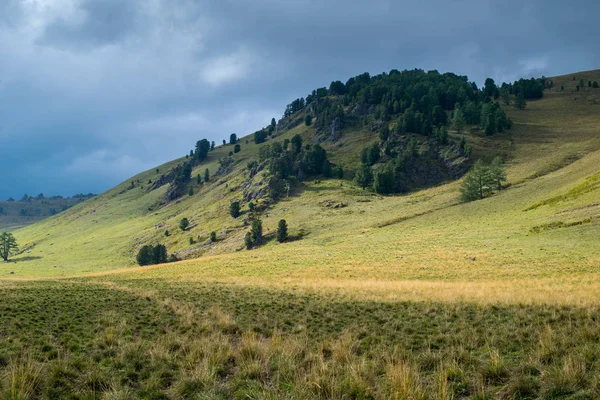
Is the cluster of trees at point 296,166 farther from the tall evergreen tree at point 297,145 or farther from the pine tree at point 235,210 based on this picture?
the pine tree at point 235,210

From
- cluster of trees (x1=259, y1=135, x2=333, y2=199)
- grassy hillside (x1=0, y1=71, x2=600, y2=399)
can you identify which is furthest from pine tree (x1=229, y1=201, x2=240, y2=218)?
grassy hillside (x1=0, y1=71, x2=600, y2=399)

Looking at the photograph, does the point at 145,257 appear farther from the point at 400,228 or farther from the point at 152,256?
the point at 400,228

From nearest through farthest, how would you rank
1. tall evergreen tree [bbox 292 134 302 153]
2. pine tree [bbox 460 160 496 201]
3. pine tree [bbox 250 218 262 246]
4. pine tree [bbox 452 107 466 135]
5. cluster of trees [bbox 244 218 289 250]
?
cluster of trees [bbox 244 218 289 250]
pine tree [bbox 460 160 496 201]
pine tree [bbox 250 218 262 246]
pine tree [bbox 452 107 466 135]
tall evergreen tree [bbox 292 134 302 153]

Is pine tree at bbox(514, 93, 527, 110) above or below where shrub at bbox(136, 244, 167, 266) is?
above

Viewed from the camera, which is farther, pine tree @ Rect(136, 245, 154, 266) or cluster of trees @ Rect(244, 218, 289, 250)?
pine tree @ Rect(136, 245, 154, 266)

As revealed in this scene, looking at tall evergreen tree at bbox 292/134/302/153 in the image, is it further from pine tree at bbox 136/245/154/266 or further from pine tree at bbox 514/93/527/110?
pine tree at bbox 514/93/527/110

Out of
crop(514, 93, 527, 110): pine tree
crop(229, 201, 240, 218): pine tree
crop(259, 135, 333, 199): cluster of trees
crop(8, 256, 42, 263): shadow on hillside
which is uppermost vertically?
crop(514, 93, 527, 110): pine tree

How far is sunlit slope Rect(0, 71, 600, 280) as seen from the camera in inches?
1337

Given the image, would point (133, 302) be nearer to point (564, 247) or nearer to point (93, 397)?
point (93, 397)

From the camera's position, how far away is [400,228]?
2697 inches

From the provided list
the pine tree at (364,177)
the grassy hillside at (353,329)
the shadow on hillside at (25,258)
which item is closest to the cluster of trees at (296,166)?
the pine tree at (364,177)

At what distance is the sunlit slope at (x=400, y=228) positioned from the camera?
34.0m

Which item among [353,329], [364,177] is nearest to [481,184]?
[364,177]

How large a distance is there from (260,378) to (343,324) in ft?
21.9
